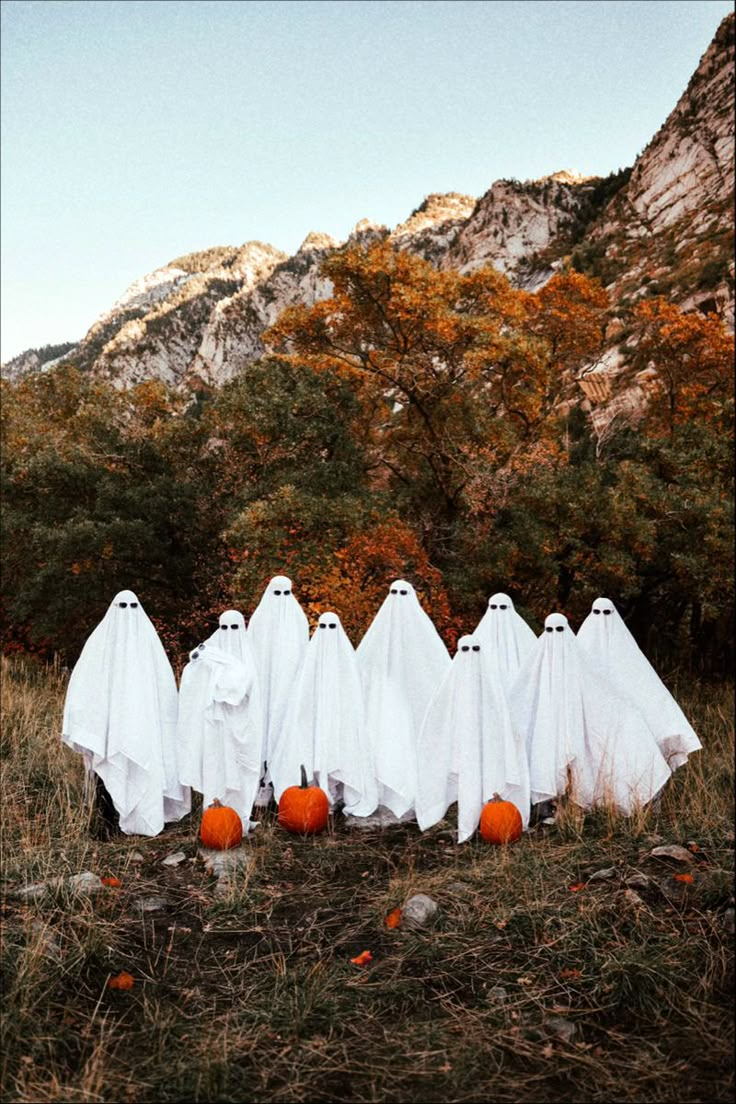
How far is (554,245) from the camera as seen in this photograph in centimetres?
5278

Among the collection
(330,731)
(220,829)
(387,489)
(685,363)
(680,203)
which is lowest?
(220,829)

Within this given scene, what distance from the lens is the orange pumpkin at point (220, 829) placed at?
5.78 m

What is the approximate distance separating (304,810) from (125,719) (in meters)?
1.59

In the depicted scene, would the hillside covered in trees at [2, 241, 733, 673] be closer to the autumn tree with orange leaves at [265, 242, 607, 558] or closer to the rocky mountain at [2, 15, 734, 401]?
the autumn tree with orange leaves at [265, 242, 607, 558]

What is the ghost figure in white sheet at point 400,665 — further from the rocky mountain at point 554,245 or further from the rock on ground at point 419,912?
the rocky mountain at point 554,245

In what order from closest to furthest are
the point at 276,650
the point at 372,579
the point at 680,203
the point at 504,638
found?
the point at 276,650, the point at 504,638, the point at 372,579, the point at 680,203

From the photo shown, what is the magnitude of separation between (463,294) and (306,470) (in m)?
5.71

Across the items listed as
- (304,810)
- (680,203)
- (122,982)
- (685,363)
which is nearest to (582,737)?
(304,810)

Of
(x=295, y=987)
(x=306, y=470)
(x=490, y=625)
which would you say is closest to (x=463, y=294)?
(x=306, y=470)

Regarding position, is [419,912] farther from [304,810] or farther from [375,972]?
[304,810]

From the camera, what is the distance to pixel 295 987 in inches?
150

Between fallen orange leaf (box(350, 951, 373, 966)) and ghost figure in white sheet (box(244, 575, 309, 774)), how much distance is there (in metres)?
2.92

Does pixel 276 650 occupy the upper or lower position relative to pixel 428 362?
lower

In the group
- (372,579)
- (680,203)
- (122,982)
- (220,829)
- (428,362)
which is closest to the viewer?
(122,982)
